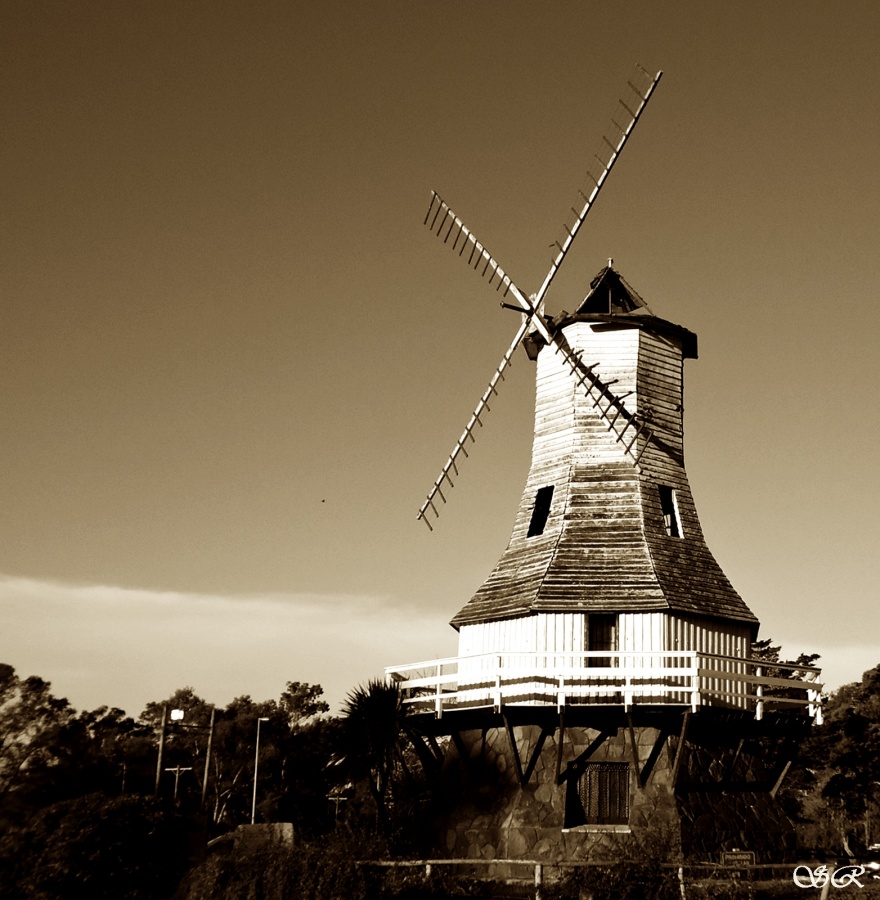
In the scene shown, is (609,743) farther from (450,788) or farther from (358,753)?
(358,753)

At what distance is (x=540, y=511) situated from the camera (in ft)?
93.4

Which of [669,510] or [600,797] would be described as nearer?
[600,797]

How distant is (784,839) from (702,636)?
4281 mm

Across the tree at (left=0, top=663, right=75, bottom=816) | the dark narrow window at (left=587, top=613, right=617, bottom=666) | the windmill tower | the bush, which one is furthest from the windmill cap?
the tree at (left=0, top=663, right=75, bottom=816)

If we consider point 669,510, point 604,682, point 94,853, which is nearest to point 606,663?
point 604,682

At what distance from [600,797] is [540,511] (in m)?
6.76

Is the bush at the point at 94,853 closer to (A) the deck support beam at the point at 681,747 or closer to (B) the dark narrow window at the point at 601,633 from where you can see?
(A) the deck support beam at the point at 681,747

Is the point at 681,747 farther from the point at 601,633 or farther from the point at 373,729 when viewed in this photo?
the point at 373,729

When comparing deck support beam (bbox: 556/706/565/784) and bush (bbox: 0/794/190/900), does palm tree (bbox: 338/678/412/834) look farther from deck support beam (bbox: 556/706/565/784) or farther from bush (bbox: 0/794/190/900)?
bush (bbox: 0/794/190/900)

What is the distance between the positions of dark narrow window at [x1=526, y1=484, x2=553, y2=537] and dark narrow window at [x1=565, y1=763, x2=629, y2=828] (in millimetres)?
5690

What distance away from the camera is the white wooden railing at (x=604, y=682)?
2330cm

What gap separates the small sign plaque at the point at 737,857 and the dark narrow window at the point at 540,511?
8159 millimetres

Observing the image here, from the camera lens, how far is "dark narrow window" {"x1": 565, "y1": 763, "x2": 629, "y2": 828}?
24391mm

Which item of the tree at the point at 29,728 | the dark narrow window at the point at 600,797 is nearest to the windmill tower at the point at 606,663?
the dark narrow window at the point at 600,797
